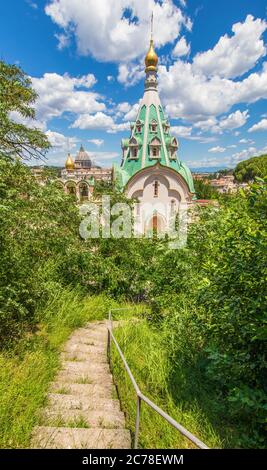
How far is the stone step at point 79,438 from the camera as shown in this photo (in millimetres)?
2428

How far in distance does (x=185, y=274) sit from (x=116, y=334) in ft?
7.33

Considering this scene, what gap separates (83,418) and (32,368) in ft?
3.83

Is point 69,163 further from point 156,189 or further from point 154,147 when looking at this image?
point 156,189

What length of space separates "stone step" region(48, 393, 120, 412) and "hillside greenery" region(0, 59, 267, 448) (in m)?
0.19

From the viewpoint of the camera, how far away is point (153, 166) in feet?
69.3

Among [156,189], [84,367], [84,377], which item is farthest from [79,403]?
[156,189]

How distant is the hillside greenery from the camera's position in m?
2.66

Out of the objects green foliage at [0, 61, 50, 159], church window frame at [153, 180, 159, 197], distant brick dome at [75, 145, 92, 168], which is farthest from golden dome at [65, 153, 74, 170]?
distant brick dome at [75, 145, 92, 168]

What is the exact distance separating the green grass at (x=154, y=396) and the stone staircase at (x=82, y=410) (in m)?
0.16

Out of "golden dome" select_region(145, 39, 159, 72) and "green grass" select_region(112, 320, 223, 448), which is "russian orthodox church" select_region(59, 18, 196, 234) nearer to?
"golden dome" select_region(145, 39, 159, 72)

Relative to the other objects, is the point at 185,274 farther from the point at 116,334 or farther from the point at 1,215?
the point at 1,215

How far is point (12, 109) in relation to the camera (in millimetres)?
7090

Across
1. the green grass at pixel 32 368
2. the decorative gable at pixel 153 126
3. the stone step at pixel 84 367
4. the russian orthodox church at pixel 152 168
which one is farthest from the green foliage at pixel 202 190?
the stone step at pixel 84 367
